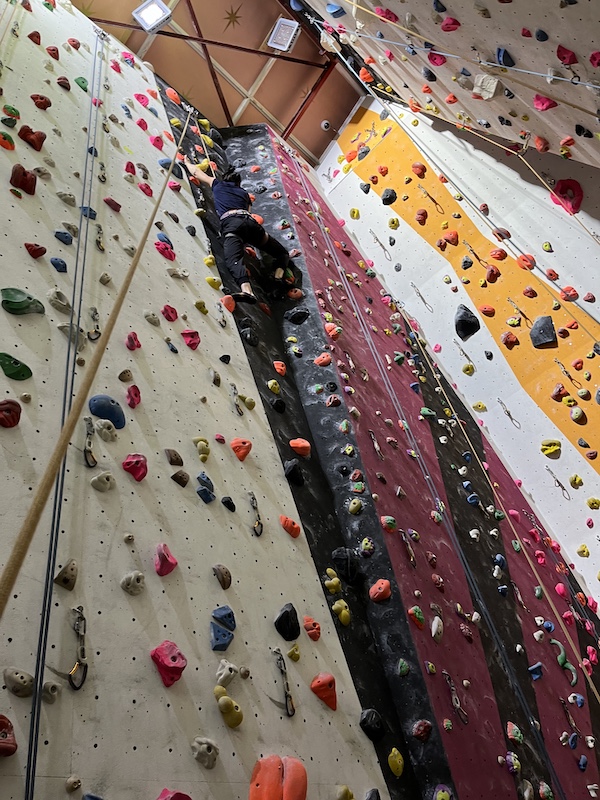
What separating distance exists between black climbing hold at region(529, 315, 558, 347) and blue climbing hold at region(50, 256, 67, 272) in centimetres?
314

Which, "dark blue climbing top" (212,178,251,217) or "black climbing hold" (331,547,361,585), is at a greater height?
"dark blue climbing top" (212,178,251,217)

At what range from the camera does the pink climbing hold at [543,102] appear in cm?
294

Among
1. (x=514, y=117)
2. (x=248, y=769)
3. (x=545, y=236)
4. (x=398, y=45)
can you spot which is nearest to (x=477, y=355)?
(x=545, y=236)

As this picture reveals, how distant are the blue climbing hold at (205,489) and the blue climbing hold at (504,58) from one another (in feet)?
7.79

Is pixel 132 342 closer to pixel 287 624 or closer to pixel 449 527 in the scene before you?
pixel 287 624

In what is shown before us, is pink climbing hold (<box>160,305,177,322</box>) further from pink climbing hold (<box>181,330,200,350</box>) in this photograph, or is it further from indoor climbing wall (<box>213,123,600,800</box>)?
indoor climbing wall (<box>213,123,600,800</box>)

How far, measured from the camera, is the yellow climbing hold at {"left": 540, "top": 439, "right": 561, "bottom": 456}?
12.9 ft

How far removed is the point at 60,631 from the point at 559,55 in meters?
2.85

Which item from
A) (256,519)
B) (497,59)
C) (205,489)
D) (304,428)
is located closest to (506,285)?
(497,59)

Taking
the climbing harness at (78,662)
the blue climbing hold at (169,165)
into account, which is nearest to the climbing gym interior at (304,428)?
the climbing harness at (78,662)

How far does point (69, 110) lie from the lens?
3.15m

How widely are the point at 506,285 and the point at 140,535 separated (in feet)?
11.4

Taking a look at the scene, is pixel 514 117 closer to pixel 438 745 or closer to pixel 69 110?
pixel 69 110

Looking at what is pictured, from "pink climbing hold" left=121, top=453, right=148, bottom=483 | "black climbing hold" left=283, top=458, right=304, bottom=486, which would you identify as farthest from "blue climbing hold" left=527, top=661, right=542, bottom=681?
"pink climbing hold" left=121, top=453, right=148, bottom=483
